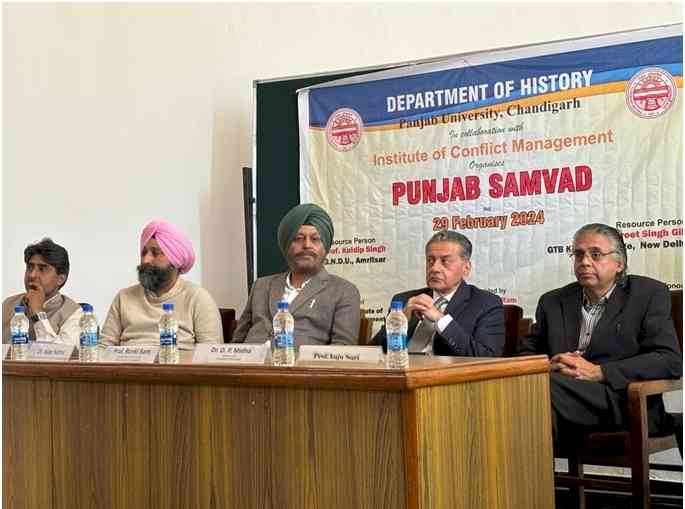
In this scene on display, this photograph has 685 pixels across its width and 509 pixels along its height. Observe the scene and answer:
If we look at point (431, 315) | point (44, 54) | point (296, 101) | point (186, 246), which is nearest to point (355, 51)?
point (296, 101)

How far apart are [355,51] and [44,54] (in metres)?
1.70

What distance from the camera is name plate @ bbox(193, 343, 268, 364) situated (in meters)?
2.83

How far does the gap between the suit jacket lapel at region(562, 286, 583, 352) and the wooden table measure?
3.17 ft

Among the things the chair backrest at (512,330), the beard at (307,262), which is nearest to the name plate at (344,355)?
the beard at (307,262)

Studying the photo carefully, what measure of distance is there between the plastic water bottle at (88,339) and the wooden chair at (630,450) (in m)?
1.61

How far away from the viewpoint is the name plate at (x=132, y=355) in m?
3.03

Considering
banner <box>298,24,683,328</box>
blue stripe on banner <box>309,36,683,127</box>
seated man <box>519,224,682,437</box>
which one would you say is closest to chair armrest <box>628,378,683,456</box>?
seated man <box>519,224,682,437</box>

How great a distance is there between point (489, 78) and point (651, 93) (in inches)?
31.0

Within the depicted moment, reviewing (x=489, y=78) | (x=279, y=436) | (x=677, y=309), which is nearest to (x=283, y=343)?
(x=279, y=436)

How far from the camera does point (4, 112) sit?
201 inches

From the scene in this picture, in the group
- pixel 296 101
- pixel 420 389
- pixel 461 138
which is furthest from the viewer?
pixel 296 101

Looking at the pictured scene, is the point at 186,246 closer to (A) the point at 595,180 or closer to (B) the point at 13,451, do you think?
(B) the point at 13,451

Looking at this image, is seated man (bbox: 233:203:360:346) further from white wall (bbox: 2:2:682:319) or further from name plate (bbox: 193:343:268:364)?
white wall (bbox: 2:2:682:319)

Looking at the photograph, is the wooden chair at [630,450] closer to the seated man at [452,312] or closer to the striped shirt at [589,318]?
the striped shirt at [589,318]
